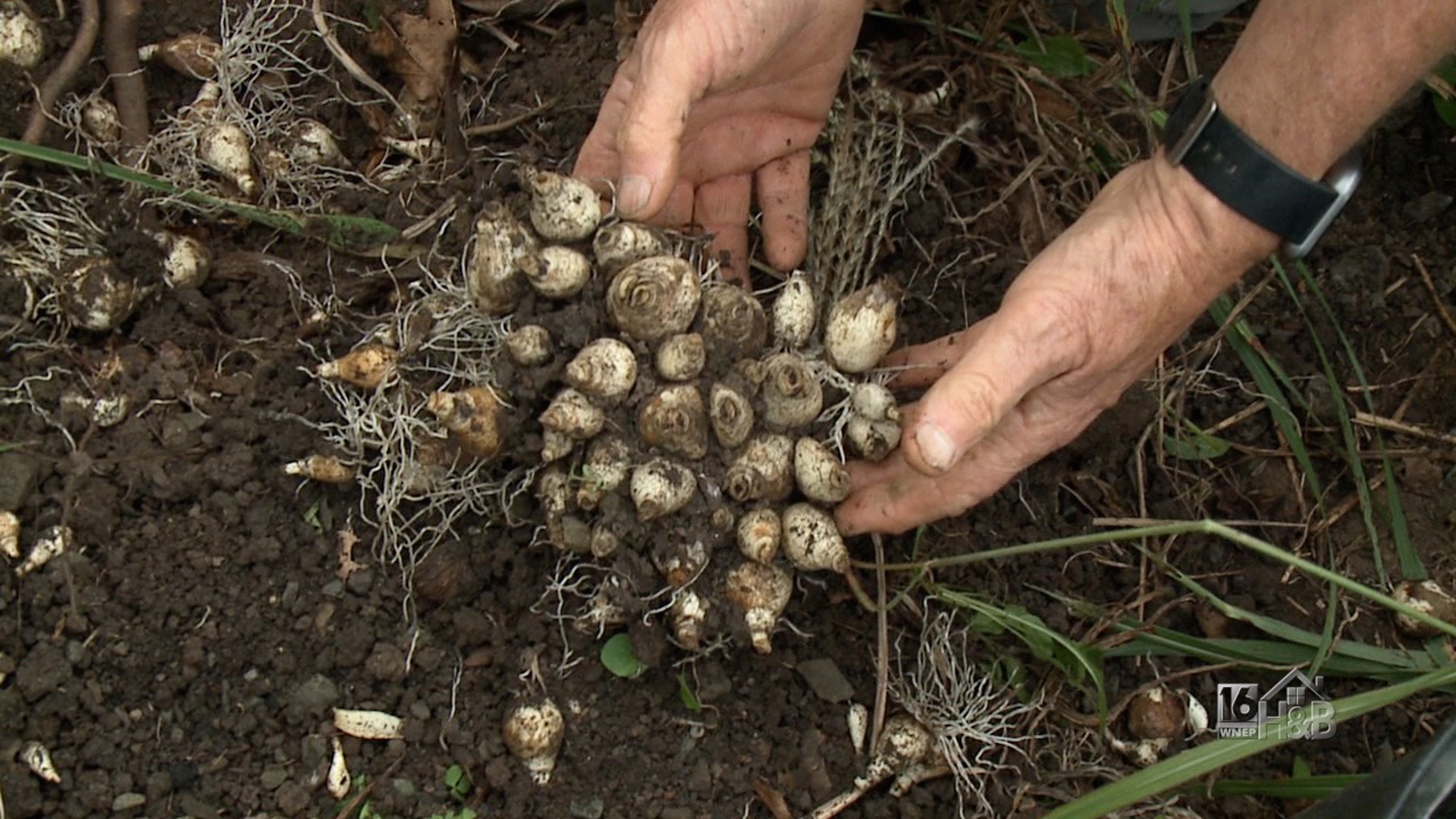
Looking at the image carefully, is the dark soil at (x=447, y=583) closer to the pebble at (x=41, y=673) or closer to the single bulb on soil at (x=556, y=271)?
the pebble at (x=41, y=673)

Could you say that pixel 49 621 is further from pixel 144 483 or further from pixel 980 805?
pixel 980 805

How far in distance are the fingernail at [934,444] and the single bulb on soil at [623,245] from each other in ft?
1.37

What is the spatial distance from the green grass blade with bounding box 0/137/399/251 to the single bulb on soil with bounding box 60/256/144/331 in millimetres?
124

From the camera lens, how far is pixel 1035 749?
5.02 ft

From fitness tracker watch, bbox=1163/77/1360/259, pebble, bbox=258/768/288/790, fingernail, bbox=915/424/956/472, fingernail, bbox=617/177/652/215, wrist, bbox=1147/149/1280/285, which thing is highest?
fitness tracker watch, bbox=1163/77/1360/259

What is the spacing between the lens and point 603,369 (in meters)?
1.35

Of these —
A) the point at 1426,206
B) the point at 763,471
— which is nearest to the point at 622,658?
the point at 763,471

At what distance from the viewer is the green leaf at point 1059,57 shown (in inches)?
72.0

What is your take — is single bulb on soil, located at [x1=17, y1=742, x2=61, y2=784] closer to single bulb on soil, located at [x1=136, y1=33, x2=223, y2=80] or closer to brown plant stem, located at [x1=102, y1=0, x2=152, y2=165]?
brown plant stem, located at [x1=102, y1=0, x2=152, y2=165]

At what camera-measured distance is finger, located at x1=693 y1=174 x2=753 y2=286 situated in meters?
1.68

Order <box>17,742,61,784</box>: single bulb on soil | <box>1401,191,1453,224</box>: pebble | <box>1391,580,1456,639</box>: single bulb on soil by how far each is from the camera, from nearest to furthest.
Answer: <box>17,742,61,784</box>: single bulb on soil → <box>1391,580,1456,639</box>: single bulb on soil → <box>1401,191,1453,224</box>: pebble

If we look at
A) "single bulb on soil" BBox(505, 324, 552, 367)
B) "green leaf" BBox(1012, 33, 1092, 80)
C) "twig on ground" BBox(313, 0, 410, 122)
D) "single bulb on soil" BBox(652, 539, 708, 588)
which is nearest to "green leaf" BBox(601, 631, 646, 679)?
"single bulb on soil" BBox(652, 539, 708, 588)

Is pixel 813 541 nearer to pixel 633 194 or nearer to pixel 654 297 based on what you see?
pixel 654 297

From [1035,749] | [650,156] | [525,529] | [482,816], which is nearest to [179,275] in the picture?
[525,529]
